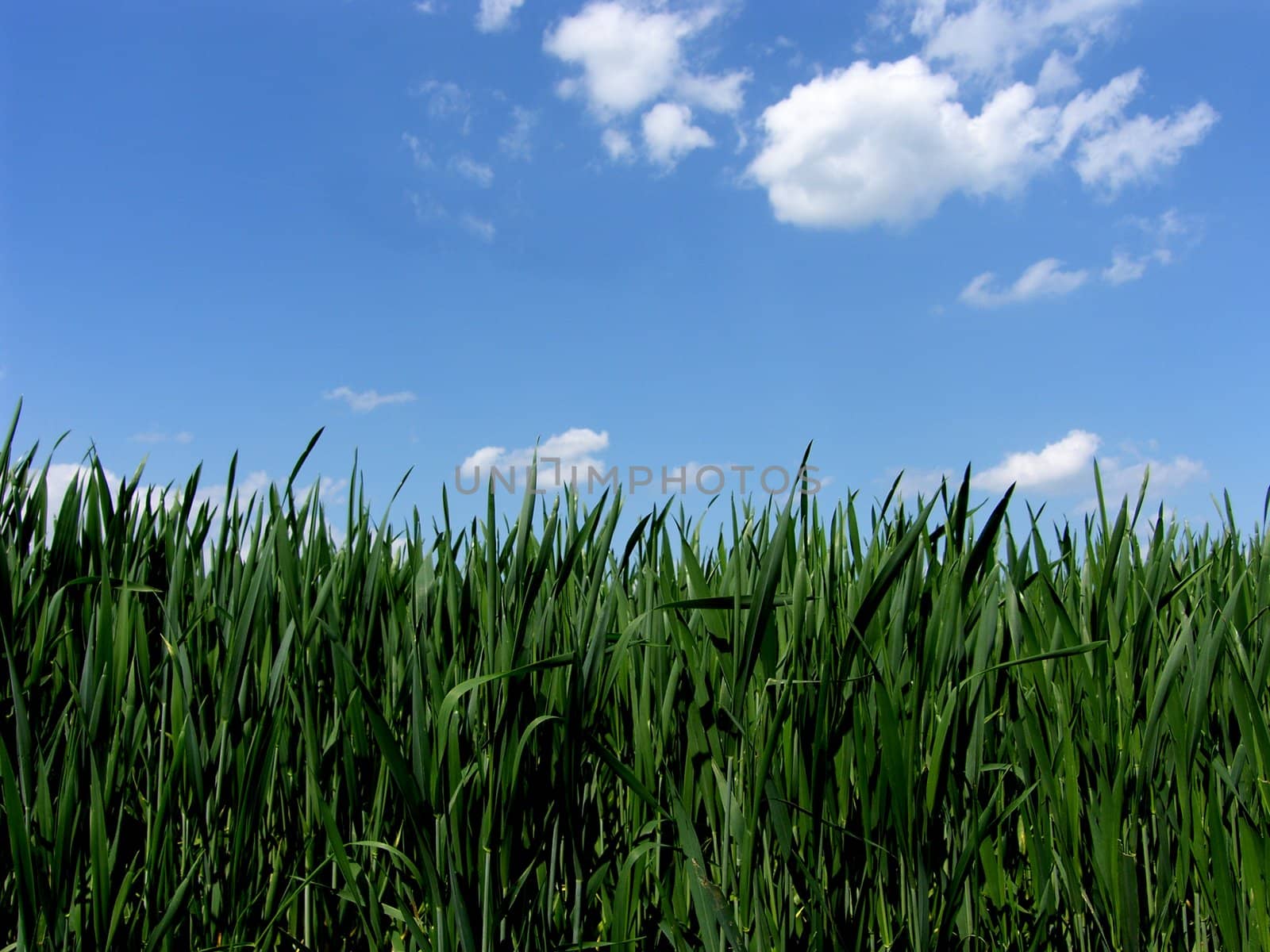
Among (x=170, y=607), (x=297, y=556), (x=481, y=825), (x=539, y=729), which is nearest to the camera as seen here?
(x=481, y=825)

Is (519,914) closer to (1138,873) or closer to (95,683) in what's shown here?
(95,683)

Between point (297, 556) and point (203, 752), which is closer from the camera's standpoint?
point (203, 752)

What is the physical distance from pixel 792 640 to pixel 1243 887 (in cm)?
78

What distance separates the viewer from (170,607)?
1.42 meters

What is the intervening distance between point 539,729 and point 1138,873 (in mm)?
967

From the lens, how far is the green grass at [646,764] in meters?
1.23

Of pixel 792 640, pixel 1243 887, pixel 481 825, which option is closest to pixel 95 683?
pixel 481 825

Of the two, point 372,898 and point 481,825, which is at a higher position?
point 481,825

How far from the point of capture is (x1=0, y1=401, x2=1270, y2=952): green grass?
1.23 metres

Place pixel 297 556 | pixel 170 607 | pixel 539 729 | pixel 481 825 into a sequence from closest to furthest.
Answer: pixel 481 825 → pixel 539 729 → pixel 170 607 → pixel 297 556

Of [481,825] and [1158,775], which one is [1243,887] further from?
[481,825]

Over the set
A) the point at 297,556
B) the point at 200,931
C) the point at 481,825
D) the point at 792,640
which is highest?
the point at 297,556

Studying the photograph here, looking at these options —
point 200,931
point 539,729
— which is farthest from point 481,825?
point 200,931

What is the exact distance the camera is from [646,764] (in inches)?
51.5
